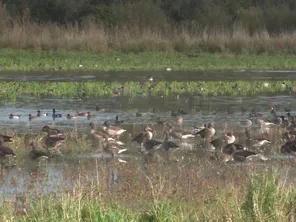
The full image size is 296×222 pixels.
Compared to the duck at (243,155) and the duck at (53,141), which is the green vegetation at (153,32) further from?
the duck at (243,155)

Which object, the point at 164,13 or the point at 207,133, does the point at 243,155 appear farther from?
the point at 164,13

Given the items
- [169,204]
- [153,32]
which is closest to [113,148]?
[169,204]

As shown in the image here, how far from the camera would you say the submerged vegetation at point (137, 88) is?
23.6 metres

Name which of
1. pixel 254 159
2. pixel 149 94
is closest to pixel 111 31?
pixel 149 94

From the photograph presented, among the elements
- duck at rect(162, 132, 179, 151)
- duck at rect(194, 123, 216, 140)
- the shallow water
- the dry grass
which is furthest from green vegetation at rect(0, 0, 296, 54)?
duck at rect(162, 132, 179, 151)

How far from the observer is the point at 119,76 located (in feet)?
95.9

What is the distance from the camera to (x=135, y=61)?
112 ft

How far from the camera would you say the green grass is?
3195 centimetres

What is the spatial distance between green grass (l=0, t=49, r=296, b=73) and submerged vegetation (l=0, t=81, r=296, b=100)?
19.4ft

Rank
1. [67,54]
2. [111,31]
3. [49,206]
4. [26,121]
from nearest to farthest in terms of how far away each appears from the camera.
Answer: [49,206], [26,121], [67,54], [111,31]

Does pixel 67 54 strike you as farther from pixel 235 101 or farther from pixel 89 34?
pixel 235 101

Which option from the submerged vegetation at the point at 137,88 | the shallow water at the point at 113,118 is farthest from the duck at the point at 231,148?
the submerged vegetation at the point at 137,88

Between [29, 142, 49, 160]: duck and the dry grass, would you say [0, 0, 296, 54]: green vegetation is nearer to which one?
the dry grass

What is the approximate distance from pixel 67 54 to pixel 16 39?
10.1ft
